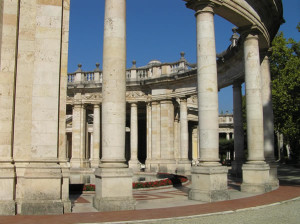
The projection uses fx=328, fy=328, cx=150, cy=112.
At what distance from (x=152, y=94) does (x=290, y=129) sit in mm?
25054

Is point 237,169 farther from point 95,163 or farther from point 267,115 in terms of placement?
point 95,163

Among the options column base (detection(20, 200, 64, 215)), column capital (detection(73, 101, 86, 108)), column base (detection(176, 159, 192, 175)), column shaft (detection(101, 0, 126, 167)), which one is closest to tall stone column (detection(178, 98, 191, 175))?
column base (detection(176, 159, 192, 175))

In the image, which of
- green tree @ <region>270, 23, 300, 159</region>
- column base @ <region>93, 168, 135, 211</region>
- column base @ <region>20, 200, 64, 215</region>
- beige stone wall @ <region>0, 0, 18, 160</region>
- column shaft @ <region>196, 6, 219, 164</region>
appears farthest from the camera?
green tree @ <region>270, 23, 300, 159</region>

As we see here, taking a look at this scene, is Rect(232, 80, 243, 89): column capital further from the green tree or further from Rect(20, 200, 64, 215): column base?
Rect(20, 200, 64, 215): column base

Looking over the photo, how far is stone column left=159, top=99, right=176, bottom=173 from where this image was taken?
56062 mm

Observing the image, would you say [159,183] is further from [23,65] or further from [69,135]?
[69,135]

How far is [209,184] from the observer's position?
24078mm

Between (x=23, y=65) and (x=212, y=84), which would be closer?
(x=23, y=65)

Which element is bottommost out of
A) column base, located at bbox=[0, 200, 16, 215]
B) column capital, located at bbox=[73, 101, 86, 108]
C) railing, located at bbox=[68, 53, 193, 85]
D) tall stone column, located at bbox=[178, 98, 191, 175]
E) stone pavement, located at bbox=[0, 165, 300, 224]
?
stone pavement, located at bbox=[0, 165, 300, 224]

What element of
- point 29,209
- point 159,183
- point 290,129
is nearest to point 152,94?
point 290,129

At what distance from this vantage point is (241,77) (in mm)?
43406

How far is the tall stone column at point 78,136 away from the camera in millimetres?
59969

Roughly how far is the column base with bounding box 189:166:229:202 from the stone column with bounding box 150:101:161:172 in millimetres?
→ 31708

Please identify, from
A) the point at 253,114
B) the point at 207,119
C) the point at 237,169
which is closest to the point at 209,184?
the point at 207,119
